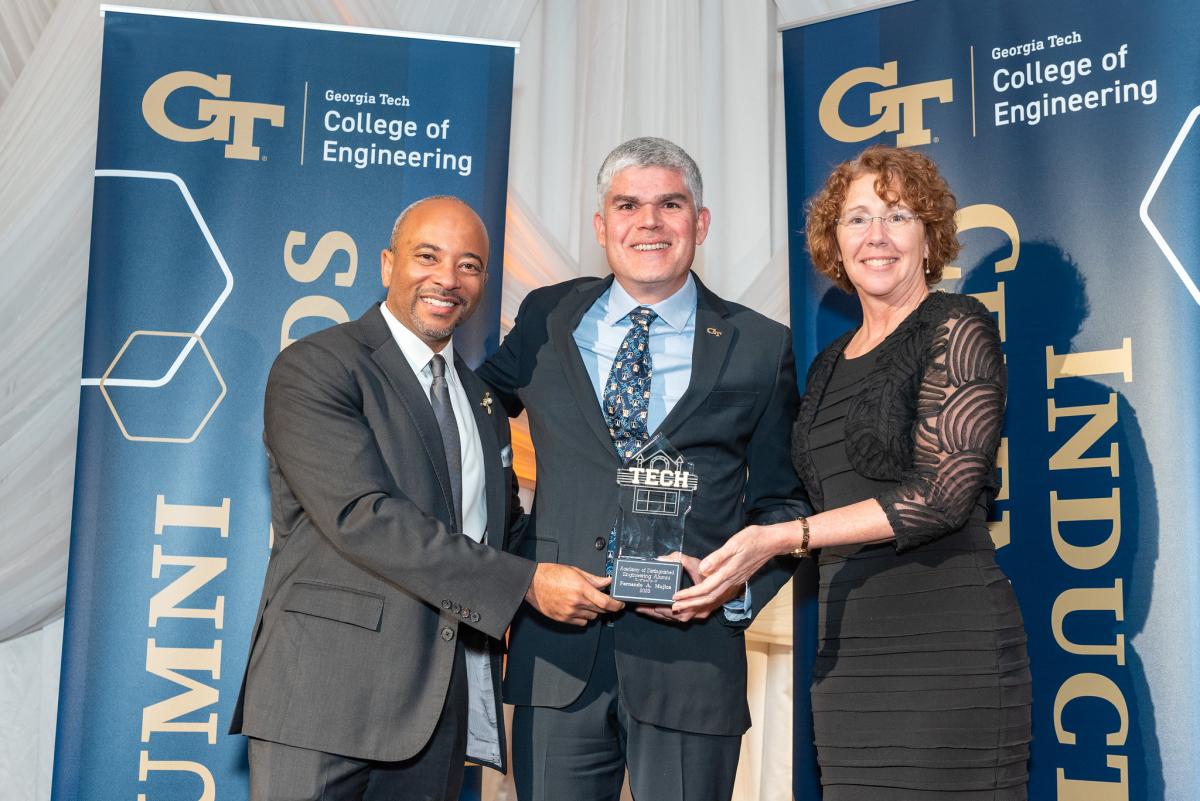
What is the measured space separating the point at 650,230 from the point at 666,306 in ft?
0.65

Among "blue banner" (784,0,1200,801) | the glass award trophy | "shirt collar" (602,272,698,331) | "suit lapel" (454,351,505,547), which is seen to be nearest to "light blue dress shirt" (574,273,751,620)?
"shirt collar" (602,272,698,331)

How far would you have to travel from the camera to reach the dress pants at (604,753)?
2660 mm

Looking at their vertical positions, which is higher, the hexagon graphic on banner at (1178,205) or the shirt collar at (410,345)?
the hexagon graphic on banner at (1178,205)

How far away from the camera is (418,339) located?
2914mm

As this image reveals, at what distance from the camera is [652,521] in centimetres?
263

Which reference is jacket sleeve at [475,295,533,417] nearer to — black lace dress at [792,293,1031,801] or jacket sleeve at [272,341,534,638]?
jacket sleeve at [272,341,534,638]

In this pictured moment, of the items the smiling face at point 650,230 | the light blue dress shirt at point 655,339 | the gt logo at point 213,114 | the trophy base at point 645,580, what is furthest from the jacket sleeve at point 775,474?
the gt logo at point 213,114

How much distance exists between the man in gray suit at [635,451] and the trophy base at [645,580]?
0.14m

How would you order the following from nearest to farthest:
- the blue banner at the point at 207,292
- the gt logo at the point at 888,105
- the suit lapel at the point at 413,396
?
the suit lapel at the point at 413,396 → the blue banner at the point at 207,292 → the gt logo at the point at 888,105

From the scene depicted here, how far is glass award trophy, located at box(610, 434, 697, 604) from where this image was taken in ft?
8.38

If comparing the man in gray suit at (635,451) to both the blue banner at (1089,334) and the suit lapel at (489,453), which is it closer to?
the suit lapel at (489,453)

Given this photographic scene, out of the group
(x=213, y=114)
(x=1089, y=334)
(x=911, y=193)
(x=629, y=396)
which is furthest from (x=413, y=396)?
(x=1089, y=334)

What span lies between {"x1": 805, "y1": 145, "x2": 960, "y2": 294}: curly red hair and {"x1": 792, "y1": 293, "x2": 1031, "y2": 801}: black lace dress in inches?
9.5

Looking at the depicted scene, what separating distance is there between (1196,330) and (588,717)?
2134mm
